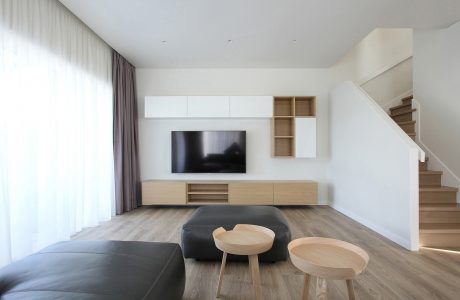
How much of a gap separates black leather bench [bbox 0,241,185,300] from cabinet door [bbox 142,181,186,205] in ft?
7.80

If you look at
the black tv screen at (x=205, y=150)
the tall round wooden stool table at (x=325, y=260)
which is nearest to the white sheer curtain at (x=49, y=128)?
the black tv screen at (x=205, y=150)

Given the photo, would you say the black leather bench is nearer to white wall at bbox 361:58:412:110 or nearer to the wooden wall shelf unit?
the wooden wall shelf unit

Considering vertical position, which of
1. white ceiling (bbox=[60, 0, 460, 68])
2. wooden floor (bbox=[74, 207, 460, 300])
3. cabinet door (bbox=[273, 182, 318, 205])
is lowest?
wooden floor (bbox=[74, 207, 460, 300])

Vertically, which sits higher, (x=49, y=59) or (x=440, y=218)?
(x=49, y=59)

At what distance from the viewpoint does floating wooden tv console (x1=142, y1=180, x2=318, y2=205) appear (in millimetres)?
3766

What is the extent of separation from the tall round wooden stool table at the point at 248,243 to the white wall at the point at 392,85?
4258mm

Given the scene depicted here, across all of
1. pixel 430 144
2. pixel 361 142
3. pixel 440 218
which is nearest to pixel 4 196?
pixel 361 142

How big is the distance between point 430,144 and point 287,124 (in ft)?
6.88

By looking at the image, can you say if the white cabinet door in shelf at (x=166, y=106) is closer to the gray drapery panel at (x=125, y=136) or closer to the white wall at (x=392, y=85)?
the gray drapery panel at (x=125, y=136)

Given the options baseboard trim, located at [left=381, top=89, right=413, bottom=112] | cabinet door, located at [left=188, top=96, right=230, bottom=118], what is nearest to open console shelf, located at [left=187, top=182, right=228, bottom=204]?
cabinet door, located at [left=188, top=96, right=230, bottom=118]

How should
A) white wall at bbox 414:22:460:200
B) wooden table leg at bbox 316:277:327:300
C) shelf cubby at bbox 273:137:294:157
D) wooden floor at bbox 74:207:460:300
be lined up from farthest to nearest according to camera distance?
shelf cubby at bbox 273:137:294:157 → white wall at bbox 414:22:460:200 → wooden floor at bbox 74:207:460:300 → wooden table leg at bbox 316:277:327:300

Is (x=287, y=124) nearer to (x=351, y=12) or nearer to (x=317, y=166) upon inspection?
(x=317, y=166)

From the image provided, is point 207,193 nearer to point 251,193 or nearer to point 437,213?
point 251,193

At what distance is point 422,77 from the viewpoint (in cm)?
330
